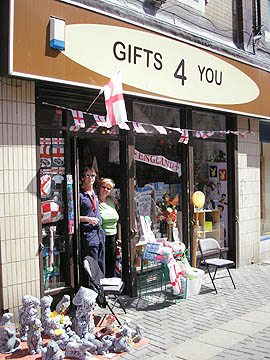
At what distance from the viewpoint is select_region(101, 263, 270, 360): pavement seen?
431cm

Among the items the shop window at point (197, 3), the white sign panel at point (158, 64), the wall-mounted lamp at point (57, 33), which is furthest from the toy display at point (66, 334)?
the shop window at point (197, 3)

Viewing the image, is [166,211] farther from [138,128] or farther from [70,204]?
[70,204]

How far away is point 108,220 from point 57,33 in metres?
2.83

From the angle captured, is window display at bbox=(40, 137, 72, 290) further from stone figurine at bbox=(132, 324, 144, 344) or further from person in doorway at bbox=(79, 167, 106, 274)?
stone figurine at bbox=(132, 324, 144, 344)

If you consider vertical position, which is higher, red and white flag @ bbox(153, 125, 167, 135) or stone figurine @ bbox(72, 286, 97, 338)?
red and white flag @ bbox(153, 125, 167, 135)

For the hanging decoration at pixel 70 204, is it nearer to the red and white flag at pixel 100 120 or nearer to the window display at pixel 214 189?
the red and white flag at pixel 100 120

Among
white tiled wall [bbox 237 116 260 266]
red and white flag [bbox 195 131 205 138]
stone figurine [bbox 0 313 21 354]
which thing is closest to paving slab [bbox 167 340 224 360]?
stone figurine [bbox 0 313 21 354]

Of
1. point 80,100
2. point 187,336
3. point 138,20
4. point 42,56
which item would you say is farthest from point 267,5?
point 187,336

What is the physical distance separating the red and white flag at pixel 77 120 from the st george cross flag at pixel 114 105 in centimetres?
63

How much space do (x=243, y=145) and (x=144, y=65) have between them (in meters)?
3.49

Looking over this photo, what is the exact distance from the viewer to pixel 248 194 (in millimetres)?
8625

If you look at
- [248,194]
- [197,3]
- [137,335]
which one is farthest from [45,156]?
[248,194]

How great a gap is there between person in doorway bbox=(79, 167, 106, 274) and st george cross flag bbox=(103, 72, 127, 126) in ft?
4.04

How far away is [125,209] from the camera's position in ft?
20.8
